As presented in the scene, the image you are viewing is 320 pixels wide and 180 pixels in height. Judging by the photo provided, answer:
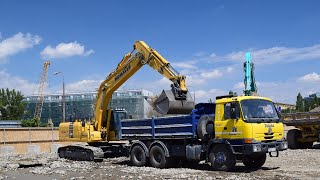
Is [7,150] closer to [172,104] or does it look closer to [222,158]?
[172,104]

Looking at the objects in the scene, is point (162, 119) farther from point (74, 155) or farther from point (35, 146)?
point (35, 146)

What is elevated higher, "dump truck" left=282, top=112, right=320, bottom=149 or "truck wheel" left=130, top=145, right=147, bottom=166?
"dump truck" left=282, top=112, right=320, bottom=149

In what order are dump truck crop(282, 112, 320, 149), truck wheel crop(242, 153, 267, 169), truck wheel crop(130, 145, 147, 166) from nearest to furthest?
1. truck wheel crop(242, 153, 267, 169)
2. truck wheel crop(130, 145, 147, 166)
3. dump truck crop(282, 112, 320, 149)

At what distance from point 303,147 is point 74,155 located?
1413cm

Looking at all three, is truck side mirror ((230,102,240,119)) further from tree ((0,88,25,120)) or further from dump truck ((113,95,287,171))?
tree ((0,88,25,120))

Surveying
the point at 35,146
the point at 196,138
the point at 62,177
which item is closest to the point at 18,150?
the point at 35,146

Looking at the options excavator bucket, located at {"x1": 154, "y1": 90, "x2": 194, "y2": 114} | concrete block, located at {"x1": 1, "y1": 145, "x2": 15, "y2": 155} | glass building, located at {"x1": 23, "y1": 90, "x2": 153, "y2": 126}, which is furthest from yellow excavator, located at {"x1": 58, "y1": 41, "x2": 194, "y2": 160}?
glass building, located at {"x1": 23, "y1": 90, "x2": 153, "y2": 126}

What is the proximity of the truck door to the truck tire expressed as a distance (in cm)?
37

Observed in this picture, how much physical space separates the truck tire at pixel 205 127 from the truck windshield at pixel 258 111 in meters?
1.59

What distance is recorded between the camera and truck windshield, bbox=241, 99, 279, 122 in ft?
48.2

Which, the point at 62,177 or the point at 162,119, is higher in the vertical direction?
the point at 162,119

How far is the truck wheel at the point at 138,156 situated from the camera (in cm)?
1830

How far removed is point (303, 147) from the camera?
87.5 ft

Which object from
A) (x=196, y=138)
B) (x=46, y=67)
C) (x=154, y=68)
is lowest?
(x=196, y=138)
